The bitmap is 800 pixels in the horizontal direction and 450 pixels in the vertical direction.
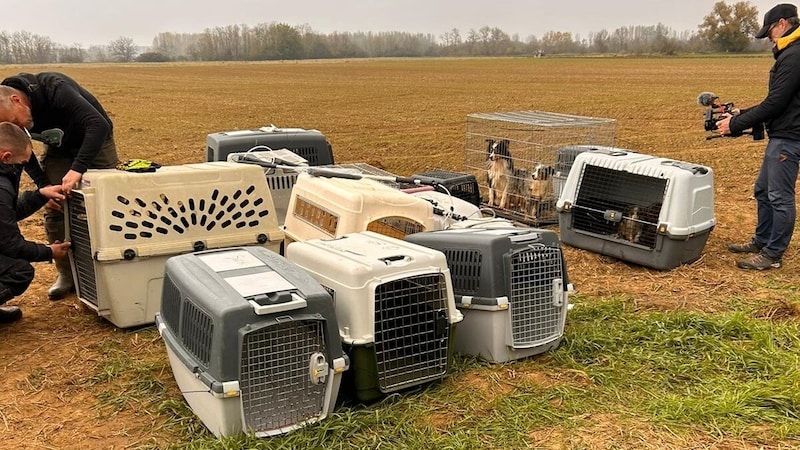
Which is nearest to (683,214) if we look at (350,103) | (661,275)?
(661,275)

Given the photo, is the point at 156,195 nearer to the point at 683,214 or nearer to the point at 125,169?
the point at 125,169

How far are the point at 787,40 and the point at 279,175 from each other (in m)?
3.84

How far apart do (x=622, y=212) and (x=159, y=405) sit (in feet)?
11.9

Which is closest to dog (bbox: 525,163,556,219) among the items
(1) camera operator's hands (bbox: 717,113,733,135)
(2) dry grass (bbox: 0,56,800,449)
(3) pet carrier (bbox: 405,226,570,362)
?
(2) dry grass (bbox: 0,56,800,449)

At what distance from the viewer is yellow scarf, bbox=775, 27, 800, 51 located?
4.59 metres

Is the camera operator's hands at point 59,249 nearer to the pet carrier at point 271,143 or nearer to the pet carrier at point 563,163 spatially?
the pet carrier at point 271,143

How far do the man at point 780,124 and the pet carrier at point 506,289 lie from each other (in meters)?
2.40

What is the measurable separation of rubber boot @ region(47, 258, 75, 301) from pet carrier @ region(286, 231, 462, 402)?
222cm

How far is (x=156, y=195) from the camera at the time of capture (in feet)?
12.1

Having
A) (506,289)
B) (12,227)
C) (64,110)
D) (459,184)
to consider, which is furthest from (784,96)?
(12,227)

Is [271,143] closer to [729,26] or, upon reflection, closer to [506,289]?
[506,289]

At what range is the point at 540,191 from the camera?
6230 mm

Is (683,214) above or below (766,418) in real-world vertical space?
above

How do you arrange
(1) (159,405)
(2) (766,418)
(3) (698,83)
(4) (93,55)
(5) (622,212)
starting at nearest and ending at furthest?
(2) (766,418)
(1) (159,405)
(5) (622,212)
(3) (698,83)
(4) (93,55)
